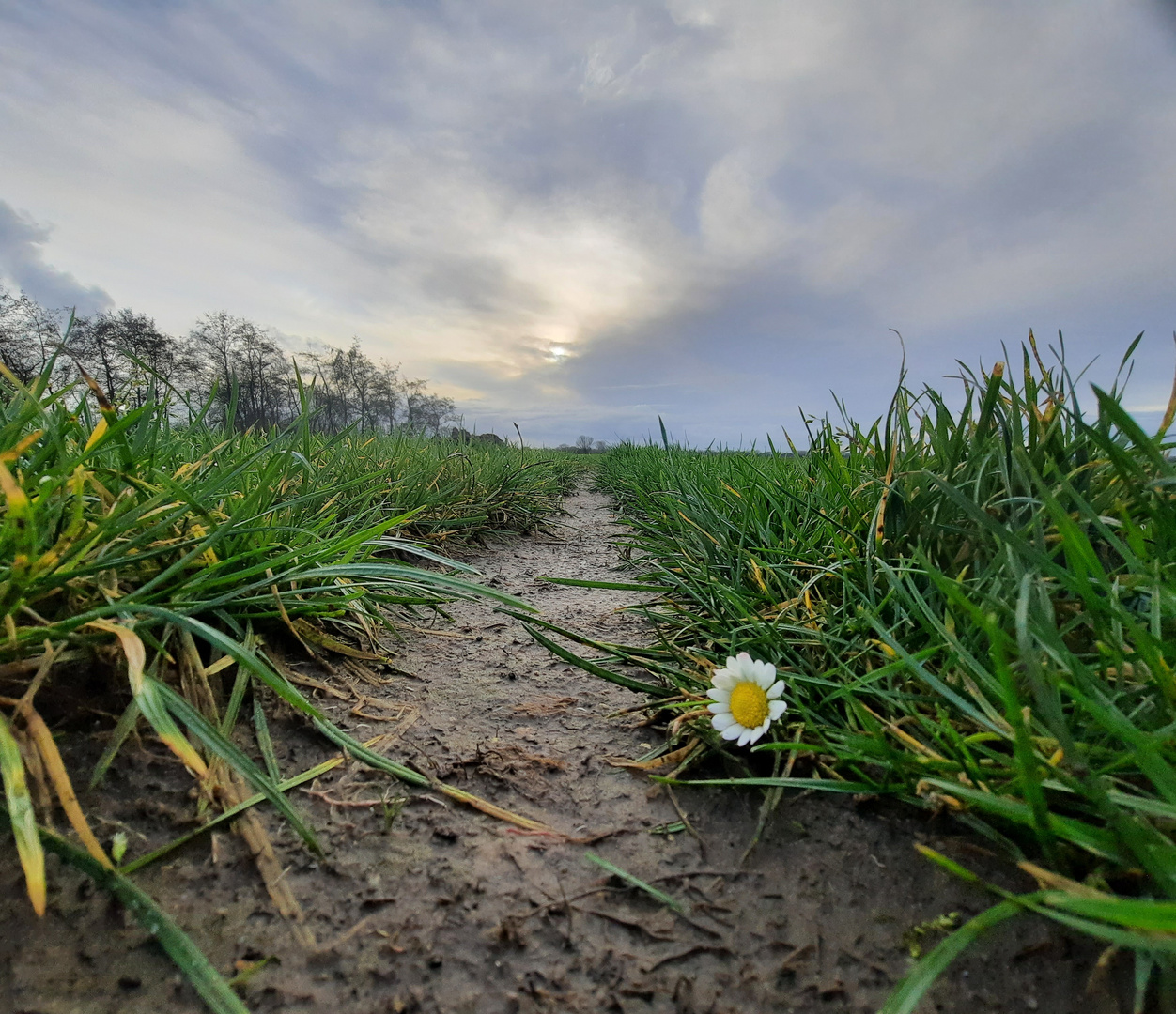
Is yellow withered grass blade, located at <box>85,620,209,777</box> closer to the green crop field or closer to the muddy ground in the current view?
the green crop field

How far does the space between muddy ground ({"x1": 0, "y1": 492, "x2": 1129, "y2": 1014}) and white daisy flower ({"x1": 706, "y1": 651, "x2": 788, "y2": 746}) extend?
0.13 meters

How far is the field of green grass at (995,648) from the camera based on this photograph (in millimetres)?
764

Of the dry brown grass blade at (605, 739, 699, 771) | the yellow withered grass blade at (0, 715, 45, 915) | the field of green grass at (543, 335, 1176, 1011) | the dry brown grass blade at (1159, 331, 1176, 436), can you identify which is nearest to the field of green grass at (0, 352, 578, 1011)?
the yellow withered grass blade at (0, 715, 45, 915)

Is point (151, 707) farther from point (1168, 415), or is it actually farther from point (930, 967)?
point (1168, 415)

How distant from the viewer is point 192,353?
34250 mm

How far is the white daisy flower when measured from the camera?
117 centimetres

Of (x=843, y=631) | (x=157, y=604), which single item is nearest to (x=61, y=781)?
(x=157, y=604)

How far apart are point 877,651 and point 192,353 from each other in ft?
138

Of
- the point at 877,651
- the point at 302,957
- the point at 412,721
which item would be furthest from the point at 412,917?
the point at 877,651

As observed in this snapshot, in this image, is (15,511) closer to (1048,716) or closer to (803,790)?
→ (803,790)

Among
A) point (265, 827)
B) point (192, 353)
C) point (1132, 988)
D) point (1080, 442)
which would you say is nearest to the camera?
point (1132, 988)

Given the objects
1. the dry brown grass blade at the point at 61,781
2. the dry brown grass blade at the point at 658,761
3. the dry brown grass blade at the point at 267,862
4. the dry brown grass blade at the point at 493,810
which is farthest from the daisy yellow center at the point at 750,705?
the dry brown grass blade at the point at 61,781

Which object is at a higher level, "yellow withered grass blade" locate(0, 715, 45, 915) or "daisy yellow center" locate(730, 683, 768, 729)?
"daisy yellow center" locate(730, 683, 768, 729)

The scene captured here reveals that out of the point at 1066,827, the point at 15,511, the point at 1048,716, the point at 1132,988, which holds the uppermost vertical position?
the point at 15,511
